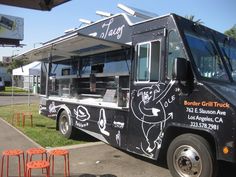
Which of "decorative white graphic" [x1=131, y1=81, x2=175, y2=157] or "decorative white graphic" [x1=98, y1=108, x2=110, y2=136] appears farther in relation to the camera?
"decorative white graphic" [x1=98, y1=108, x2=110, y2=136]

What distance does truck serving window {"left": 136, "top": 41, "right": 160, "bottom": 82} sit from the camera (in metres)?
7.11

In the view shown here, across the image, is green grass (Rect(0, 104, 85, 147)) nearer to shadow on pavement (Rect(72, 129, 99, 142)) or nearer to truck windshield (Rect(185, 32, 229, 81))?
shadow on pavement (Rect(72, 129, 99, 142))

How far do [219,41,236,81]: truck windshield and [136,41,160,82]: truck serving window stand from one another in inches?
52.7

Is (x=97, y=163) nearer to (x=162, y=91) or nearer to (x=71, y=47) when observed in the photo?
(x=162, y=91)

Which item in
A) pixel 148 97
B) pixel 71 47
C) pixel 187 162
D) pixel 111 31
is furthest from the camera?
pixel 71 47

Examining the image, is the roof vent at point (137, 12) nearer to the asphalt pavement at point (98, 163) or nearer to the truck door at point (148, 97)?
the truck door at point (148, 97)

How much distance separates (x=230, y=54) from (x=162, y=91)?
5.81 ft

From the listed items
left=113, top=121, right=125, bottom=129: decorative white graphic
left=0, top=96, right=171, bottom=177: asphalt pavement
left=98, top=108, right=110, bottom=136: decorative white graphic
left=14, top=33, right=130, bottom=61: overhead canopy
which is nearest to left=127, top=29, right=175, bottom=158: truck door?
left=113, top=121, right=125, bottom=129: decorative white graphic

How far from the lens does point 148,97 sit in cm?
714

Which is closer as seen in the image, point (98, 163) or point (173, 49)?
point (173, 49)

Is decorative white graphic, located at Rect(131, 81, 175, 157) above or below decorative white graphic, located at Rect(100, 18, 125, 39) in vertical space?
below

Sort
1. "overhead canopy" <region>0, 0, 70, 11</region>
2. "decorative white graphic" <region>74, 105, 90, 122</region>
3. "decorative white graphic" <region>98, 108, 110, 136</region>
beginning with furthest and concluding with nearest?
"decorative white graphic" <region>74, 105, 90, 122</region>
"decorative white graphic" <region>98, 108, 110, 136</region>
"overhead canopy" <region>0, 0, 70, 11</region>

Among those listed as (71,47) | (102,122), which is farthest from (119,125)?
(71,47)

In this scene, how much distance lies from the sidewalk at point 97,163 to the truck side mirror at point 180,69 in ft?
6.43
